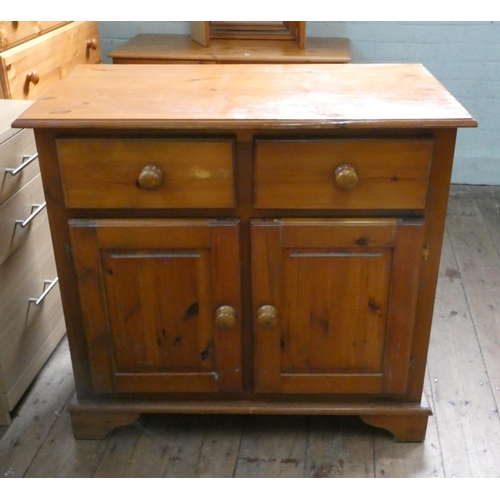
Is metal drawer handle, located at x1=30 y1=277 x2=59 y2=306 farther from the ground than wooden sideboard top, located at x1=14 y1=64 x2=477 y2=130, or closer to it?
closer to it

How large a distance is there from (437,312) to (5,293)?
48.7 inches

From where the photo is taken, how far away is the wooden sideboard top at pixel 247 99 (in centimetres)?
100

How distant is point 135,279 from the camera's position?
45.6 inches

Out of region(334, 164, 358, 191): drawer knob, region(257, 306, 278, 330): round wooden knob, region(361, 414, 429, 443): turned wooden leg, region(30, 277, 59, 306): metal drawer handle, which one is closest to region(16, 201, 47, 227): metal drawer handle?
region(30, 277, 59, 306): metal drawer handle

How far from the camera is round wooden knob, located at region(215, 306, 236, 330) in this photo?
3.85 feet

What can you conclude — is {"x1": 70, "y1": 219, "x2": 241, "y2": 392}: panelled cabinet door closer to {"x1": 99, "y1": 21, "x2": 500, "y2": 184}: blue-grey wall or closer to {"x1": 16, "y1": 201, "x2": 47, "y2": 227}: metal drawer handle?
{"x1": 16, "y1": 201, "x2": 47, "y2": 227}: metal drawer handle

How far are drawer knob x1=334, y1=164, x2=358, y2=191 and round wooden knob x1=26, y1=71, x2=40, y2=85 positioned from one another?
3.49 feet

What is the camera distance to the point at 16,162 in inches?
51.7

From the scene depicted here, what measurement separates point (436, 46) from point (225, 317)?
72.3 inches

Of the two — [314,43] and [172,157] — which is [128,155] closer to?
[172,157]

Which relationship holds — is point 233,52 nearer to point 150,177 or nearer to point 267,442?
point 150,177

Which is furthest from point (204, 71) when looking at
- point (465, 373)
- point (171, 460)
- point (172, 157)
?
point (465, 373)

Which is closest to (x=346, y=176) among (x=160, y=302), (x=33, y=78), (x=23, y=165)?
(x=160, y=302)

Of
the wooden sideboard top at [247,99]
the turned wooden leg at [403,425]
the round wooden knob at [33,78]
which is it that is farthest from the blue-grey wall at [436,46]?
the turned wooden leg at [403,425]
